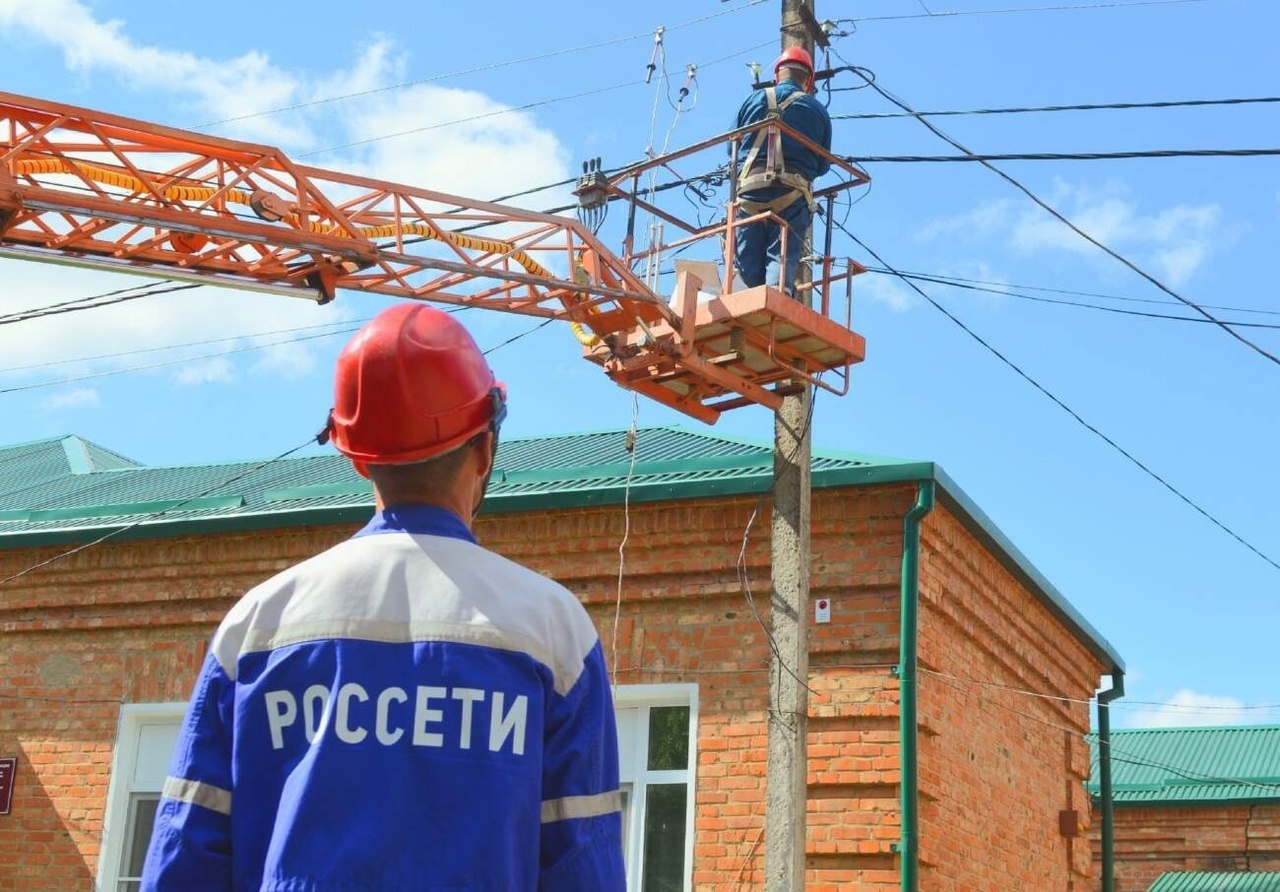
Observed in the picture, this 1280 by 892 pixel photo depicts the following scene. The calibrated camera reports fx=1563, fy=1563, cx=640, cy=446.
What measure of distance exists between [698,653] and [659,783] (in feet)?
3.04

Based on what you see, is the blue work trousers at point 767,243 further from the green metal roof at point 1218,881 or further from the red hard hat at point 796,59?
the green metal roof at point 1218,881

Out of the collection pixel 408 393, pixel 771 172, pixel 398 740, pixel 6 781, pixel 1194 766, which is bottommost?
pixel 398 740

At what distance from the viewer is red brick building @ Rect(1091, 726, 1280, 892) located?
73.4ft

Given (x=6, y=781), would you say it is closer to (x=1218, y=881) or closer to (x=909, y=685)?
(x=909, y=685)

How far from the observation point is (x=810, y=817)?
10141 mm

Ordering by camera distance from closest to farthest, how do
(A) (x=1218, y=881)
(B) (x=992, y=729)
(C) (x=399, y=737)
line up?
(C) (x=399, y=737) < (B) (x=992, y=729) < (A) (x=1218, y=881)

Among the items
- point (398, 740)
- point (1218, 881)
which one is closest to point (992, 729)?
point (398, 740)

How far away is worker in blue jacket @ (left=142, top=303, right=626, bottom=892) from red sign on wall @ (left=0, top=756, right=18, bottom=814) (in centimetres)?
1183

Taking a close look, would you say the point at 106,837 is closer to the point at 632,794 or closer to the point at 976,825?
the point at 632,794

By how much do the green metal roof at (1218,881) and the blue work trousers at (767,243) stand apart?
15.0m

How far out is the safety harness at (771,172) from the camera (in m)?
10.9

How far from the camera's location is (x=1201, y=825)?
23.0 m

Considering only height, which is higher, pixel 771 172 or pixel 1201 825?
pixel 771 172

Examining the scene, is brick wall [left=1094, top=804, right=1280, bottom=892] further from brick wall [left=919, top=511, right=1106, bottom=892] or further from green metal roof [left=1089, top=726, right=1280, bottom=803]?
brick wall [left=919, top=511, right=1106, bottom=892]
